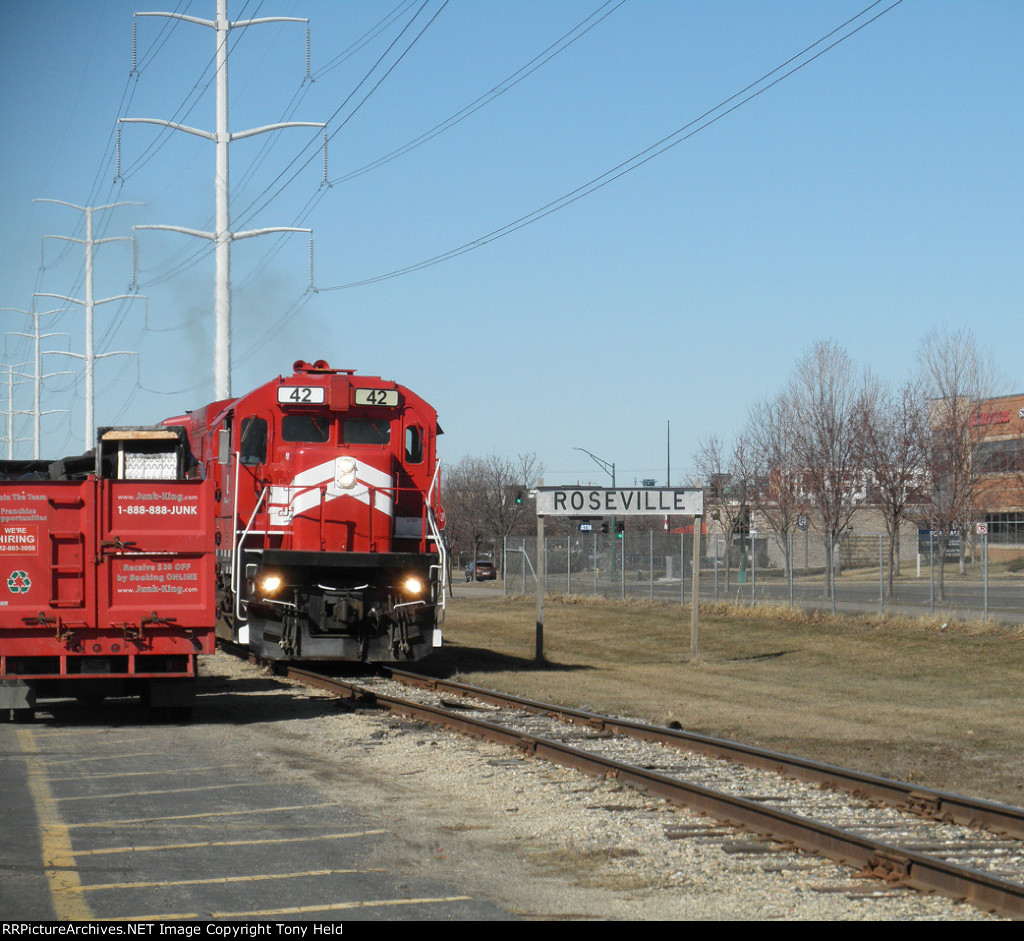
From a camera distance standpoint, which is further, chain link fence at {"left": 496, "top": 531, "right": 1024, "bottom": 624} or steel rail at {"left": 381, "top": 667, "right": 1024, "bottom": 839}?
chain link fence at {"left": 496, "top": 531, "right": 1024, "bottom": 624}

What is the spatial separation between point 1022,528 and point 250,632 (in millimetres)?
52800

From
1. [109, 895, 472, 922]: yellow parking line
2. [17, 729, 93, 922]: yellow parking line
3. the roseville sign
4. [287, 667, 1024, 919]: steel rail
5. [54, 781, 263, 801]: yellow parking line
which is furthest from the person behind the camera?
the roseville sign

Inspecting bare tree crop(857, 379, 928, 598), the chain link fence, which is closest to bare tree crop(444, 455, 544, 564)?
the chain link fence

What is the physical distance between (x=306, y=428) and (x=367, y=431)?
34.8 inches

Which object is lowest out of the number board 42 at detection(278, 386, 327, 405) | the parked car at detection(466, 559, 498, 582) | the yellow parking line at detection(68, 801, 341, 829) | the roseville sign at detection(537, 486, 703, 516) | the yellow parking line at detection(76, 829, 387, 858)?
the parked car at detection(466, 559, 498, 582)

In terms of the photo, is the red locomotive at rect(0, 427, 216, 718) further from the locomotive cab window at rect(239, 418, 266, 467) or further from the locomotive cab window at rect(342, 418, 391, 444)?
the locomotive cab window at rect(342, 418, 391, 444)

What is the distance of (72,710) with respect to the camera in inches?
574

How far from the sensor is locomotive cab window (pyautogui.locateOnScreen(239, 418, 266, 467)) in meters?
17.0

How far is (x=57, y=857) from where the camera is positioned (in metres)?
7.45

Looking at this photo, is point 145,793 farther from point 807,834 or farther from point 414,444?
point 414,444

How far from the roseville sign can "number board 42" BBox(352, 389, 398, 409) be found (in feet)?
15.2

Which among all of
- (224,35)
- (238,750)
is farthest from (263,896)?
(224,35)

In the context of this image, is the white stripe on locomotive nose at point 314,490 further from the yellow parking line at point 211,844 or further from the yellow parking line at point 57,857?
the yellow parking line at point 211,844

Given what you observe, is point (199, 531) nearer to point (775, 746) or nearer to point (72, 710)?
point (72, 710)
